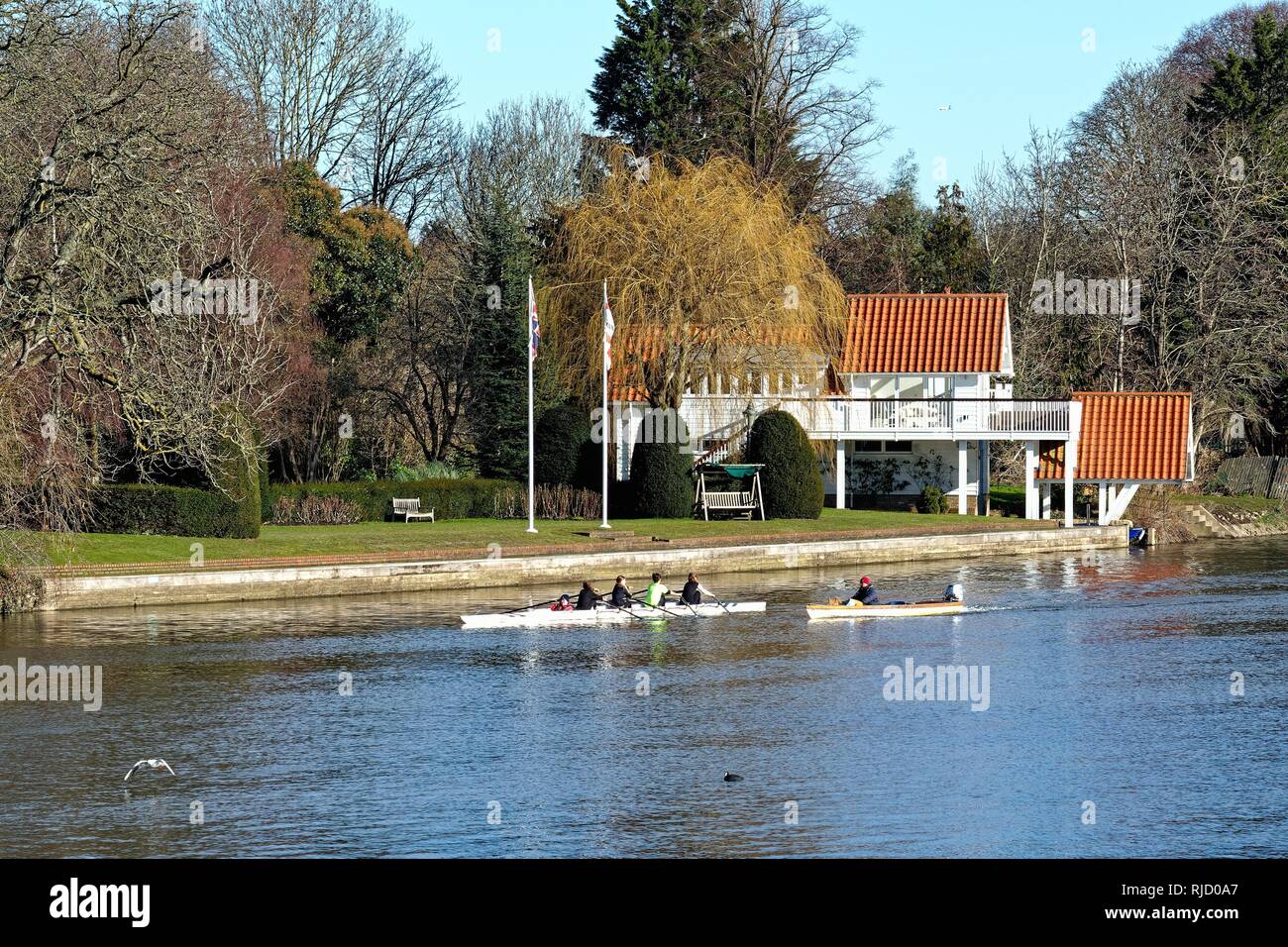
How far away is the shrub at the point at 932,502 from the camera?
5522 centimetres

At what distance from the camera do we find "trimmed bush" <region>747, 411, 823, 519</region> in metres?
50.3

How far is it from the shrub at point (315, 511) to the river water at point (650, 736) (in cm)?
1126

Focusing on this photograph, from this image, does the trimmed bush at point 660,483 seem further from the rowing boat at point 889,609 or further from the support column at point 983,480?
the rowing boat at point 889,609

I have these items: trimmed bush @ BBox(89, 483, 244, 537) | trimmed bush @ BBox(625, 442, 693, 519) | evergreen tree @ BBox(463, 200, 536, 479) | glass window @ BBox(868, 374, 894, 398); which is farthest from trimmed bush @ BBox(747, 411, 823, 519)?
trimmed bush @ BBox(89, 483, 244, 537)

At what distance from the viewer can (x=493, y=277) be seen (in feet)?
189

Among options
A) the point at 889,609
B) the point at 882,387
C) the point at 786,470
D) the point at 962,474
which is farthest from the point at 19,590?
the point at 882,387

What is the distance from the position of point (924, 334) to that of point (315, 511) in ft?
75.4

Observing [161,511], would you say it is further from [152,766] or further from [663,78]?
[663,78]

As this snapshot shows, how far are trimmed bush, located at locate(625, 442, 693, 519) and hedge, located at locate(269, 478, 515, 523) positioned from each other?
4390mm

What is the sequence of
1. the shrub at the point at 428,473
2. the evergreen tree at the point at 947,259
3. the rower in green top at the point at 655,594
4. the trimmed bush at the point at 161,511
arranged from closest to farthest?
the rower in green top at the point at 655,594 → the trimmed bush at the point at 161,511 → the shrub at the point at 428,473 → the evergreen tree at the point at 947,259

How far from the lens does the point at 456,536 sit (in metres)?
43.6

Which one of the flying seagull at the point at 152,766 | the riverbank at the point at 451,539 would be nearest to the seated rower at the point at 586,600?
the riverbank at the point at 451,539

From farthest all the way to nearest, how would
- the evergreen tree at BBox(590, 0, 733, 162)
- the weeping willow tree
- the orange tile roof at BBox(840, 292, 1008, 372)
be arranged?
A: 1. the evergreen tree at BBox(590, 0, 733, 162)
2. the orange tile roof at BBox(840, 292, 1008, 372)
3. the weeping willow tree

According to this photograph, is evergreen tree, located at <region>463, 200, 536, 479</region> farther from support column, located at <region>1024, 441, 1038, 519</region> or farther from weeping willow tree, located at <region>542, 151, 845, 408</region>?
support column, located at <region>1024, 441, 1038, 519</region>
